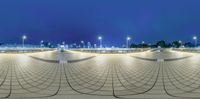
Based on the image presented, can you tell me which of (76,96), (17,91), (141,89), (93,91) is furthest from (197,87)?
(17,91)

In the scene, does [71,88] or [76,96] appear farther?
[71,88]

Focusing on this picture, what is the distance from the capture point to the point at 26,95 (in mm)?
6004

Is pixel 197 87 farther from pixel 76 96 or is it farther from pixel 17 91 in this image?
pixel 17 91

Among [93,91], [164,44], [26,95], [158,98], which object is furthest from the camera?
[164,44]

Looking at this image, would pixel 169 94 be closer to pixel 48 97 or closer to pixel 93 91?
pixel 93 91

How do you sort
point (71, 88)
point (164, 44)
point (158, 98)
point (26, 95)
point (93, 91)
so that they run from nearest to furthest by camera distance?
point (158, 98)
point (26, 95)
point (93, 91)
point (71, 88)
point (164, 44)

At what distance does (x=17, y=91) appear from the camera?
6578 mm

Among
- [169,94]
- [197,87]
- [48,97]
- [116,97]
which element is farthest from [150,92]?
[48,97]

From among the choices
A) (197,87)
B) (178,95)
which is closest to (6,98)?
(178,95)

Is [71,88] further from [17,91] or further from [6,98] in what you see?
[6,98]

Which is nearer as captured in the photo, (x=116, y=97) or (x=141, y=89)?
(x=116, y=97)

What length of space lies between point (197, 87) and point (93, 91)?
2.28 metres

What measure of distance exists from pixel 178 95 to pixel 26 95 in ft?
9.01

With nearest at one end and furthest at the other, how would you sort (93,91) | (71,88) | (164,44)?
(93,91) → (71,88) → (164,44)
